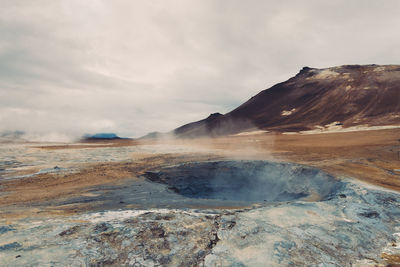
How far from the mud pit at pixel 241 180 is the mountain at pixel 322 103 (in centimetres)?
2948

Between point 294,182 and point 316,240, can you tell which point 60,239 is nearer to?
point 316,240

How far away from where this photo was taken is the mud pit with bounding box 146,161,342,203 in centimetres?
956

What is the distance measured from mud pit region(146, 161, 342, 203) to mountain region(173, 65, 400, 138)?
96.7ft

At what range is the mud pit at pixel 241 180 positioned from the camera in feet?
31.4

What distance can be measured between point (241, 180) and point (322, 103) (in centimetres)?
4210

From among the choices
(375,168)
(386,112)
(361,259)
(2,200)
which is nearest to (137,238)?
(361,259)

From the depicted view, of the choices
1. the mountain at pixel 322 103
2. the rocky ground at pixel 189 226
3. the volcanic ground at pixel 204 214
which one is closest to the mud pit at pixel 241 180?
the volcanic ground at pixel 204 214

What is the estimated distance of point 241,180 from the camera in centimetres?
1129

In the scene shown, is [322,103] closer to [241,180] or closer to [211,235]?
[241,180]

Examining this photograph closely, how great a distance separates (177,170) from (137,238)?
7.94 m

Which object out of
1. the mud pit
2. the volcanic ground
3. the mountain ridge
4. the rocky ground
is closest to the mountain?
the mountain ridge

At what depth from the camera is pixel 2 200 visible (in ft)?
22.3

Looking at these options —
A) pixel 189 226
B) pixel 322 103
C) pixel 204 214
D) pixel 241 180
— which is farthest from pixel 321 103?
pixel 189 226

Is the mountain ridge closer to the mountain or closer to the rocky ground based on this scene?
the mountain
